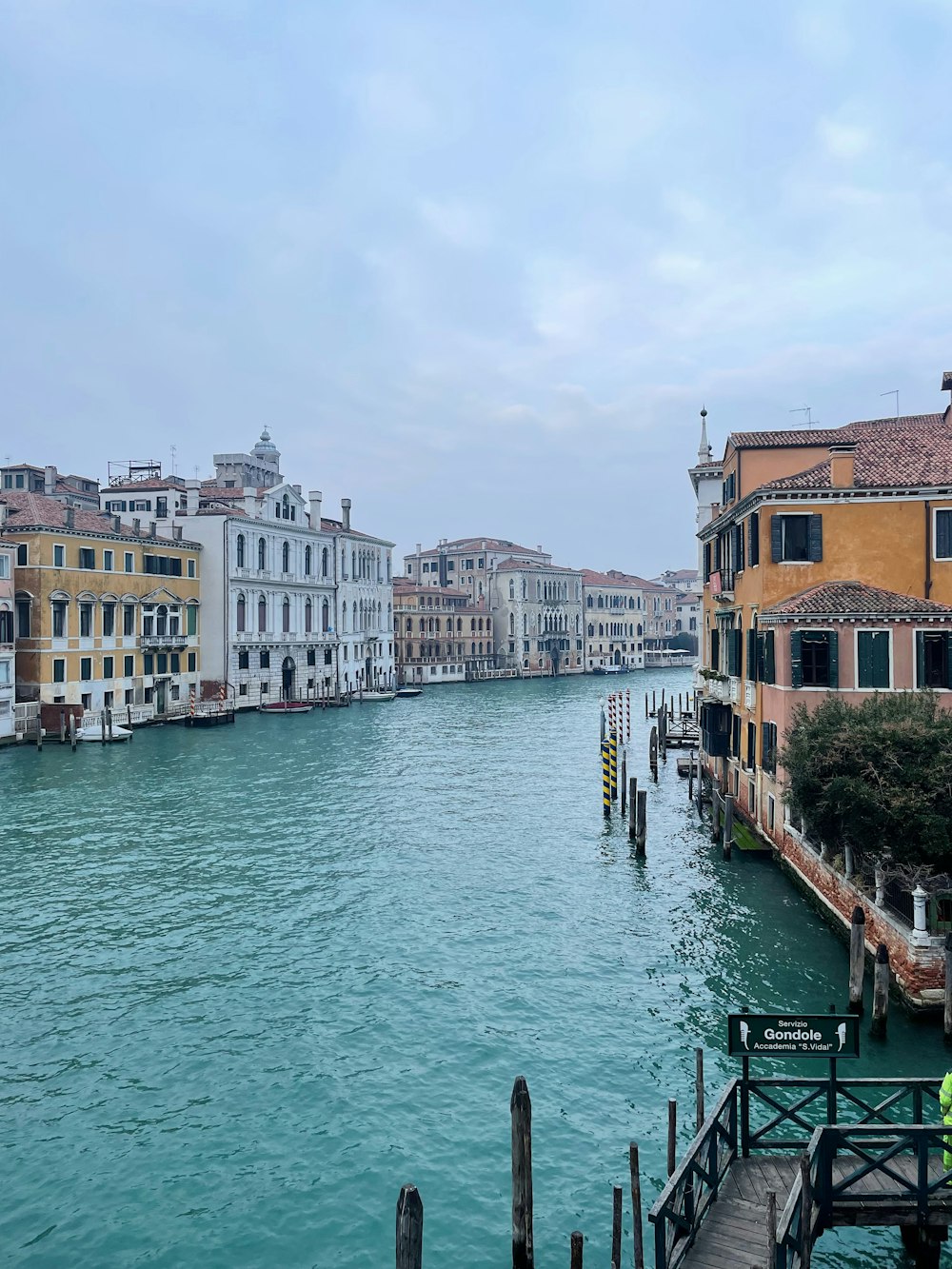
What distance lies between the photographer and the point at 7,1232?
889 centimetres

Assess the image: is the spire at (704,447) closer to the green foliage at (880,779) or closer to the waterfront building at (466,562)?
the green foliage at (880,779)

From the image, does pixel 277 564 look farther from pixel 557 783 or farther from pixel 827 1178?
pixel 827 1178

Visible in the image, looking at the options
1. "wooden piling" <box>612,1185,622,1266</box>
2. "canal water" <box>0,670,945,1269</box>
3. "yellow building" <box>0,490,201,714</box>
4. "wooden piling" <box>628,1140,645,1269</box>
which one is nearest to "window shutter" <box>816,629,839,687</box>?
"canal water" <box>0,670,945,1269</box>

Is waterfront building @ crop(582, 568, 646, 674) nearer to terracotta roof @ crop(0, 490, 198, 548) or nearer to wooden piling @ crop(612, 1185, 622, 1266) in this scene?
terracotta roof @ crop(0, 490, 198, 548)

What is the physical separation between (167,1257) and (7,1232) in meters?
1.57

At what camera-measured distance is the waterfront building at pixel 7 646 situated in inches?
1617

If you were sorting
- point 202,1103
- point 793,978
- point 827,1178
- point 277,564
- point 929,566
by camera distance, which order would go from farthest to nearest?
point 277,564
point 929,566
point 793,978
point 202,1103
point 827,1178

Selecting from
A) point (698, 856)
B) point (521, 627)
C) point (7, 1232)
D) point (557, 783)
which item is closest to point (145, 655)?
point (557, 783)

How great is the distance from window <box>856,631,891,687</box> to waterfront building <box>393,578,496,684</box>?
68263mm

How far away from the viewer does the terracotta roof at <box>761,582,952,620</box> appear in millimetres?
18625

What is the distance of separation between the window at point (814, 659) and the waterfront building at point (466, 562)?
82.7 metres

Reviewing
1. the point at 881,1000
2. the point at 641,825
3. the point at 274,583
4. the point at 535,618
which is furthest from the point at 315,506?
the point at 881,1000

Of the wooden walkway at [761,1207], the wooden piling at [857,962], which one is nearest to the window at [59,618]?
the wooden piling at [857,962]

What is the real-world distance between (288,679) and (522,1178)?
192ft
